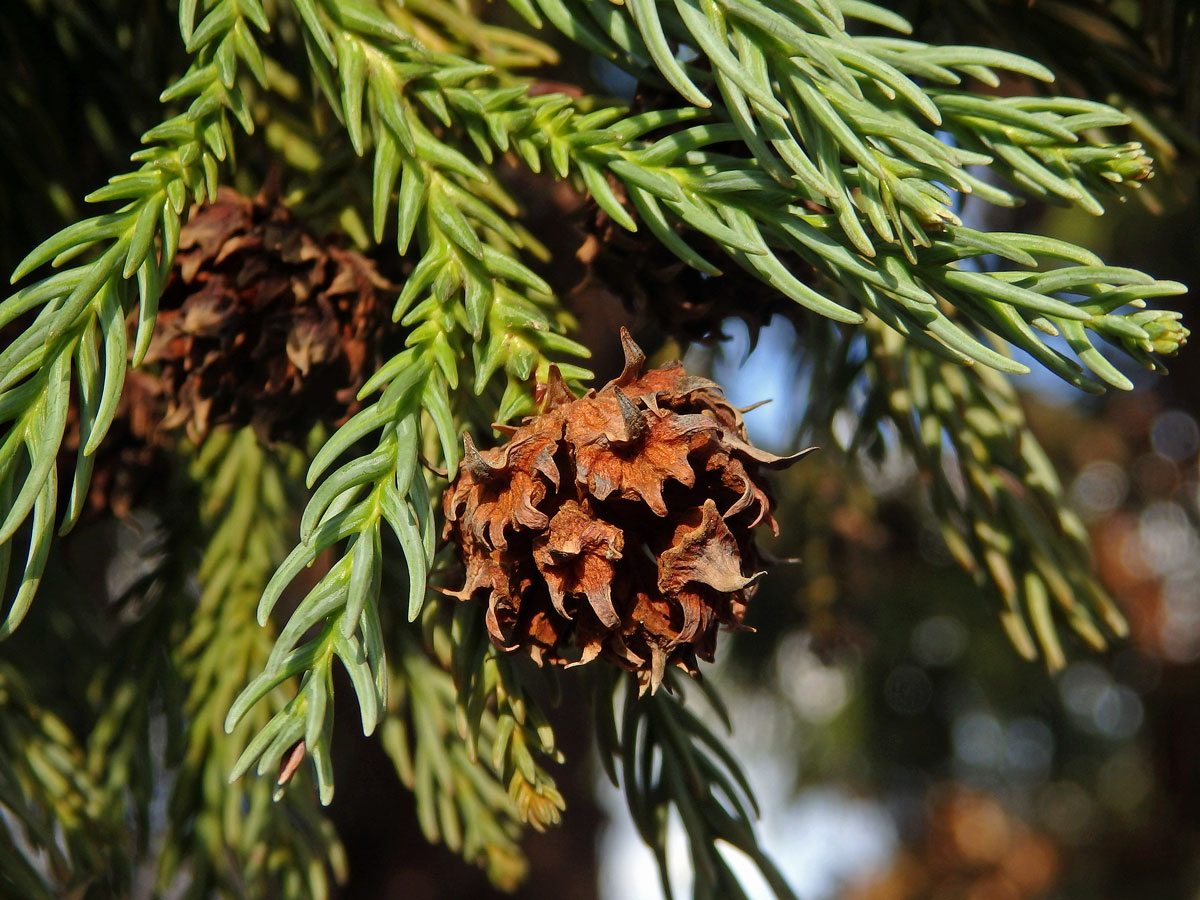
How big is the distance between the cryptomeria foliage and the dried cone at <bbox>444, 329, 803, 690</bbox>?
35mm

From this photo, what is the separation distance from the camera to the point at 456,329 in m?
0.53

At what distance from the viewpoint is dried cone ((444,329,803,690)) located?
1.52 feet

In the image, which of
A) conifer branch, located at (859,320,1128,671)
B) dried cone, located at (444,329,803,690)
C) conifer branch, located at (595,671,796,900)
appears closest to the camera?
dried cone, located at (444,329,803,690)

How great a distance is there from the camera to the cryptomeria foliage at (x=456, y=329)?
18.5 inches

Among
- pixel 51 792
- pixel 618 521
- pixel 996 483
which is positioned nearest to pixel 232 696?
pixel 51 792

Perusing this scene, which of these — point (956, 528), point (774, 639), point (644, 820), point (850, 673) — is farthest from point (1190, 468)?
point (644, 820)

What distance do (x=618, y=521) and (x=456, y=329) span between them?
0.45ft

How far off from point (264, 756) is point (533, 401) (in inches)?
8.3

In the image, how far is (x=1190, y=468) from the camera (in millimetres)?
2578

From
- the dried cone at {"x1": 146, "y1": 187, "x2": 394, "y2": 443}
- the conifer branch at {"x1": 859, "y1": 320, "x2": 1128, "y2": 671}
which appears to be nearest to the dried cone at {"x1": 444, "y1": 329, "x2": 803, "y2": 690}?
the dried cone at {"x1": 146, "y1": 187, "x2": 394, "y2": 443}

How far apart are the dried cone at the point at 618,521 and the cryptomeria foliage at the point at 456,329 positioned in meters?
0.04

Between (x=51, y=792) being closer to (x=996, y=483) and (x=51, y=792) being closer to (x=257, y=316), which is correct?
(x=257, y=316)

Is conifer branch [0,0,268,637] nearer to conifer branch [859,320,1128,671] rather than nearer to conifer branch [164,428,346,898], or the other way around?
conifer branch [164,428,346,898]

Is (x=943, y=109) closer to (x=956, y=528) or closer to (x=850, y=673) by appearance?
(x=956, y=528)
